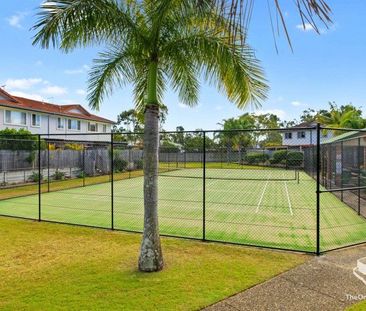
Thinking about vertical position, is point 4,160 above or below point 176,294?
above

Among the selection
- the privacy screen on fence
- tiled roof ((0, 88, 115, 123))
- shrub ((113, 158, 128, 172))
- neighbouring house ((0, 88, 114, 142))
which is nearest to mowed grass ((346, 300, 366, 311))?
the privacy screen on fence

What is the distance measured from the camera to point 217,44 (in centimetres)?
546

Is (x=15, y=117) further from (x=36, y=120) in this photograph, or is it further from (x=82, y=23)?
(x=82, y=23)

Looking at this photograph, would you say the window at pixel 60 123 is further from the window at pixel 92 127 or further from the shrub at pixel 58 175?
the shrub at pixel 58 175

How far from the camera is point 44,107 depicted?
107ft

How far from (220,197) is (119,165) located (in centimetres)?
1254

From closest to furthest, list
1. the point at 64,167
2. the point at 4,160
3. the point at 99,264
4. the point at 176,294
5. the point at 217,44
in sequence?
the point at 176,294 < the point at 217,44 < the point at 99,264 < the point at 4,160 < the point at 64,167

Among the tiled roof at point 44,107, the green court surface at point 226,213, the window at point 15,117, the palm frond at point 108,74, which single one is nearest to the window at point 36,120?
the tiled roof at point 44,107

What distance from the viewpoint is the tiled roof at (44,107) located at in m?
27.2

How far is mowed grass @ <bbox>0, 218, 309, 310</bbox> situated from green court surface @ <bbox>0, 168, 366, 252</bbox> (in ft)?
4.66

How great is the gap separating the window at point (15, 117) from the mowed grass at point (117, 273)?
838 inches

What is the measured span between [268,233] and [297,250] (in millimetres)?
→ 1885

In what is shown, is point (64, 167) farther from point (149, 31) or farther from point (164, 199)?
point (149, 31)

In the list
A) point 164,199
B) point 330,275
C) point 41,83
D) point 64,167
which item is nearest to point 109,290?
point 330,275
